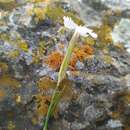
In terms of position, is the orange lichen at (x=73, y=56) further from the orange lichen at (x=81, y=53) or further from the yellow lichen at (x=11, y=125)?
the yellow lichen at (x=11, y=125)

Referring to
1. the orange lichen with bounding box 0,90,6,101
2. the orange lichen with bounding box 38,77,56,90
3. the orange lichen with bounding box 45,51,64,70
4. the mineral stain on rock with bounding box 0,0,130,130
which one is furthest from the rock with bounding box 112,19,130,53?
the orange lichen with bounding box 0,90,6,101

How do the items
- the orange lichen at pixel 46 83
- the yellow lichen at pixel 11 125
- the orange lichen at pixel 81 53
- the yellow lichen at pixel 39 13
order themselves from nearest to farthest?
the yellow lichen at pixel 11 125 < the orange lichen at pixel 46 83 < the orange lichen at pixel 81 53 < the yellow lichen at pixel 39 13

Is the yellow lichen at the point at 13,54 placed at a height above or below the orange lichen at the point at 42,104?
above

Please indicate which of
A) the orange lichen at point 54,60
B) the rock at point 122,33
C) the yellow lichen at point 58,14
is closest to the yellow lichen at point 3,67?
the orange lichen at point 54,60

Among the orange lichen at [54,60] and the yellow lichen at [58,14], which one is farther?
the yellow lichen at [58,14]

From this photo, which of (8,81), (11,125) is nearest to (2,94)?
(8,81)

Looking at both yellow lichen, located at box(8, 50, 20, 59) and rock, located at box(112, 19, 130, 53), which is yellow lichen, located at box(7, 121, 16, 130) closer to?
yellow lichen, located at box(8, 50, 20, 59)

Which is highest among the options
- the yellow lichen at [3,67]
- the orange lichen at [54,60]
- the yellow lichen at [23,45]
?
the yellow lichen at [23,45]

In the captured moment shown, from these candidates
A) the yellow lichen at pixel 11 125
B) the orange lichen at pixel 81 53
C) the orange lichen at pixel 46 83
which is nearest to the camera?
the yellow lichen at pixel 11 125
